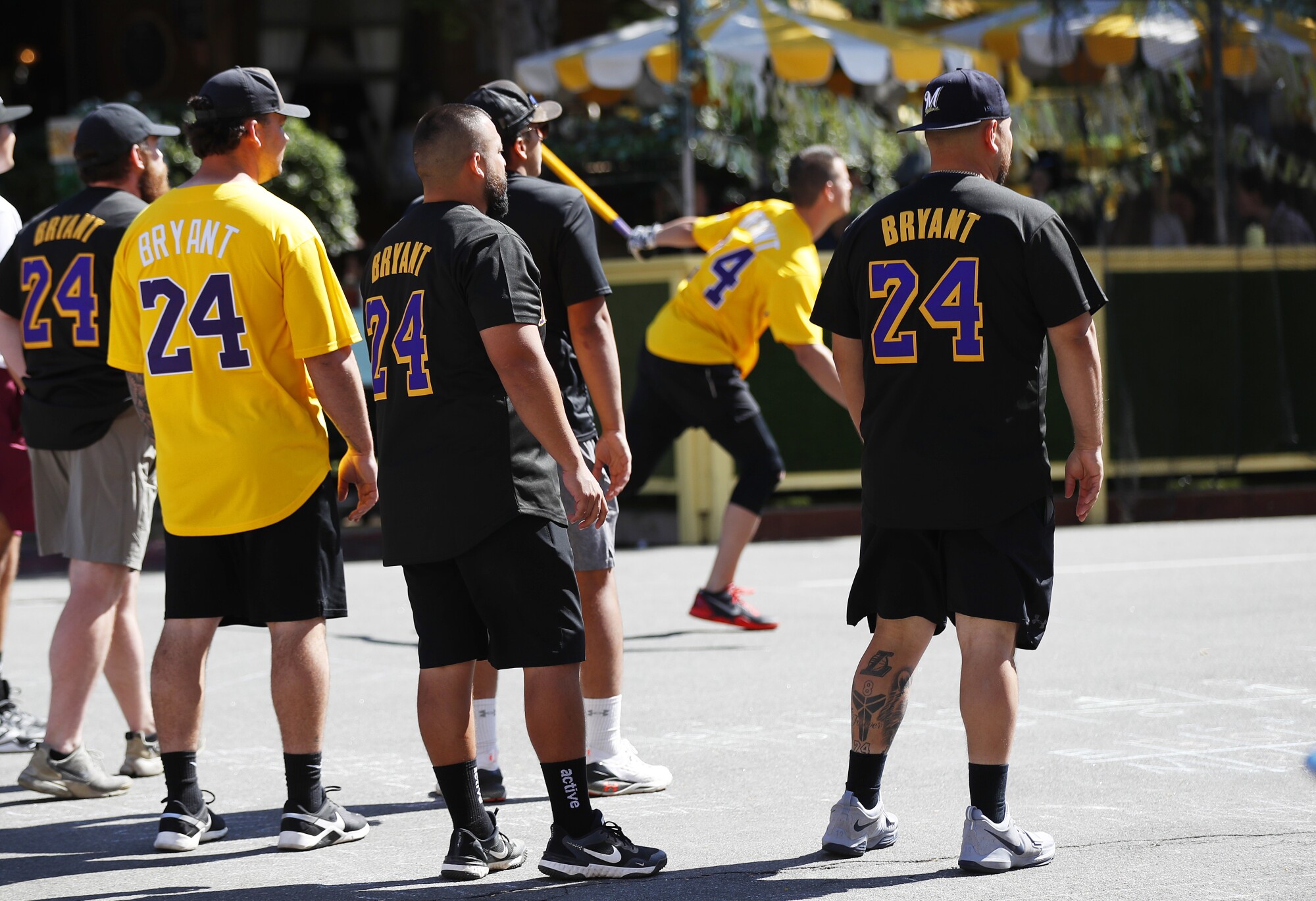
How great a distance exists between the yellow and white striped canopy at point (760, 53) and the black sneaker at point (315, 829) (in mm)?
9457

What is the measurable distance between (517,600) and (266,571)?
86cm

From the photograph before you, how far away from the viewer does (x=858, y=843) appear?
4.59 meters

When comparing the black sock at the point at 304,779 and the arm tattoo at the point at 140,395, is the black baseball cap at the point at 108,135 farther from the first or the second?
the black sock at the point at 304,779

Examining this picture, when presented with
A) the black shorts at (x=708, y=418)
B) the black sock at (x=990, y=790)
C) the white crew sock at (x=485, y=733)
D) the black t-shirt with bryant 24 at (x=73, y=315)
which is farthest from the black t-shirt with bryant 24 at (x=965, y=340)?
the black shorts at (x=708, y=418)

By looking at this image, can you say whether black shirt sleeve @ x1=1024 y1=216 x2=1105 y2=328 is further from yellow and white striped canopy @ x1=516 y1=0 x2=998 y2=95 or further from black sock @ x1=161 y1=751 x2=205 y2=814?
yellow and white striped canopy @ x1=516 y1=0 x2=998 y2=95

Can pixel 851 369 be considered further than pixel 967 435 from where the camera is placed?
Yes

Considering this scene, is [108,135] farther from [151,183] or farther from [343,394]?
[343,394]

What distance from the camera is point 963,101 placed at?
180 inches

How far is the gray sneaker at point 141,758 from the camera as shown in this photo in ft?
19.4

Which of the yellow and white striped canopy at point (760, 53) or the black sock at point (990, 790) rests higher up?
the yellow and white striped canopy at point (760, 53)

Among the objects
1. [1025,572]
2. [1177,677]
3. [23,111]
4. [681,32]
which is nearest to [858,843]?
[1025,572]

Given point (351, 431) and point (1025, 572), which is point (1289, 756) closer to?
point (1025, 572)

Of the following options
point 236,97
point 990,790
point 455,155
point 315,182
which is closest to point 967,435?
point 990,790

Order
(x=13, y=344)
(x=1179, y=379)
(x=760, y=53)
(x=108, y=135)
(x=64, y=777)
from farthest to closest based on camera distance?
(x=760, y=53), (x=1179, y=379), (x=13, y=344), (x=108, y=135), (x=64, y=777)
